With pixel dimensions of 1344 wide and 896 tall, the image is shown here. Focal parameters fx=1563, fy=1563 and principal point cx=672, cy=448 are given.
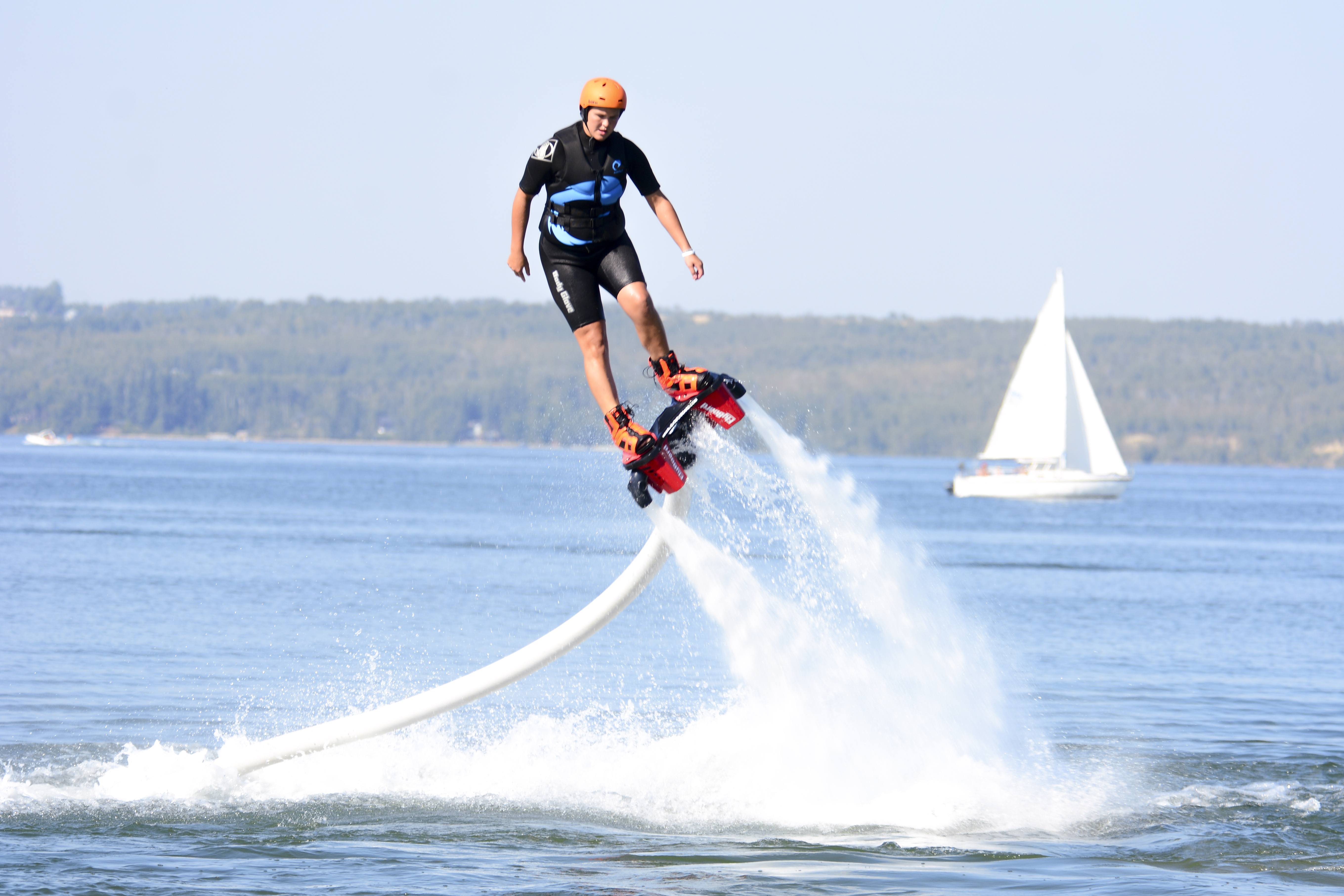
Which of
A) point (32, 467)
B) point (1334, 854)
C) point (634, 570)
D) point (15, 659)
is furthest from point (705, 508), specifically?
point (32, 467)

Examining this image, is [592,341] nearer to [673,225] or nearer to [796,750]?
[673,225]

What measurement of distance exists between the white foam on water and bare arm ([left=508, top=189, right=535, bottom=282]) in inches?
79.1

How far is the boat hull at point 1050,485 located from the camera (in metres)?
102

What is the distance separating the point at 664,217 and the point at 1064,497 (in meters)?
97.8

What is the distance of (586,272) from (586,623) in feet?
9.99

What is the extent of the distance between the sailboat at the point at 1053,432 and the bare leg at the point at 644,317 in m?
83.8

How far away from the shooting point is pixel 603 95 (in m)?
12.0

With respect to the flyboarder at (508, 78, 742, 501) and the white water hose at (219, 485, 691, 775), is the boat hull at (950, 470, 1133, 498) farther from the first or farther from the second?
the flyboarder at (508, 78, 742, 501)

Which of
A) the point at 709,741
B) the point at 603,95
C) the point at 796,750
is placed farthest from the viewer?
the point at 709,741

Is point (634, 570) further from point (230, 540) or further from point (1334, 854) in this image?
point (230, 540)

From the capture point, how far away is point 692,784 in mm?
15953

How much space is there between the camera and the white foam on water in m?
13.8

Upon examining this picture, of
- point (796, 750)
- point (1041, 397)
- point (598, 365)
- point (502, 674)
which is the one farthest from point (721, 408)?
point (1041, 397)

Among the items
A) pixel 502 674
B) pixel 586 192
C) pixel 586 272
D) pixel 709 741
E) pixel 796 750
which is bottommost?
pixel 796 750
